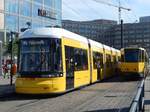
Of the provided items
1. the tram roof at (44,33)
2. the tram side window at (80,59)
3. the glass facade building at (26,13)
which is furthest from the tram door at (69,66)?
the glass facade building at (26,13)

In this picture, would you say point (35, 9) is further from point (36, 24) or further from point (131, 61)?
point (131, 61)

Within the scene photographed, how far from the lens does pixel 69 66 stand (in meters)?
24.9

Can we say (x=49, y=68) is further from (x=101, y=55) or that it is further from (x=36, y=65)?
(x=101, y=55)

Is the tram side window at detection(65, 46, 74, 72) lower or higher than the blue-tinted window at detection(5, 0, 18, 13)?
lower

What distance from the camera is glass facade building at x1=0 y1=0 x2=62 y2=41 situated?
2995 inches

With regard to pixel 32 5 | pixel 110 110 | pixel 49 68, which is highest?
pixel 32 5

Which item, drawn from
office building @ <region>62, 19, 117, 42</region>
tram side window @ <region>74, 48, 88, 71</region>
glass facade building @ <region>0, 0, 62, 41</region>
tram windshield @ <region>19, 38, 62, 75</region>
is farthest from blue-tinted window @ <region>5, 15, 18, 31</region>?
tram windshield @ <region>19, 38, 62, 75</region>

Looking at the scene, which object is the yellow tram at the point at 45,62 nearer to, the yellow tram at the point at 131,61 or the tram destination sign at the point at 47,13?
the yellow tram at the point at 131,61

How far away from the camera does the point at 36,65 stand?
74.6ft

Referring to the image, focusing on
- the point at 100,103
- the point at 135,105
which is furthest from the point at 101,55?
the point at 135,105

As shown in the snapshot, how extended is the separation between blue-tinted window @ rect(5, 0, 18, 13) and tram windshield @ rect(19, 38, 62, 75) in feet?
177

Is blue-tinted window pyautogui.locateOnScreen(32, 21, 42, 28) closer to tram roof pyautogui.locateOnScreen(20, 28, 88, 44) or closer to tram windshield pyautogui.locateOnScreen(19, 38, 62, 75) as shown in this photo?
tram roof pyautogui.locateOnScreen(20, 28, 88, 44)

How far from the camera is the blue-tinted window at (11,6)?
3022 inches

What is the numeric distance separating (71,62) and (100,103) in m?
6.36
